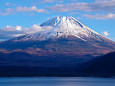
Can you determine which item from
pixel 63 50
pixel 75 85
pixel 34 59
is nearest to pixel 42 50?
pixel 63 50

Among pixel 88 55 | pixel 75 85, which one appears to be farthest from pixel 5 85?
pixel 88 55

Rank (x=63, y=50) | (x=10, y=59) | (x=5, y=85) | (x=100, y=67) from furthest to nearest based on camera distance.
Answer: (x=63, y=50), (x=10, y=59), (x=100, y=67), (x=5, y=85)

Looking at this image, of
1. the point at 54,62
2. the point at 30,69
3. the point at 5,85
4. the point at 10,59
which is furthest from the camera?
the point at 10,59

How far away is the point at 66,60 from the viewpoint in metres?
163

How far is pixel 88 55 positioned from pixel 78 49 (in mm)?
18865

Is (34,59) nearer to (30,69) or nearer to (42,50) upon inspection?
(42,50)

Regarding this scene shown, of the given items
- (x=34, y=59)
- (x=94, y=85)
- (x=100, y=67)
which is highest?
(x=34, y=59)

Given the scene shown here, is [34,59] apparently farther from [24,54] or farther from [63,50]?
[63,50]

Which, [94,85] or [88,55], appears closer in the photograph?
[94,85]

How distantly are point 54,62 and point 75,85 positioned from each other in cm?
8863

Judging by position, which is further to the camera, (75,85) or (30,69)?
(30,69)

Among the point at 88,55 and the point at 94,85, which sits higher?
the point at 88,55

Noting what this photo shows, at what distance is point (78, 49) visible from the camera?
195875mm

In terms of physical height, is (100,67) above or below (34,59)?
below
